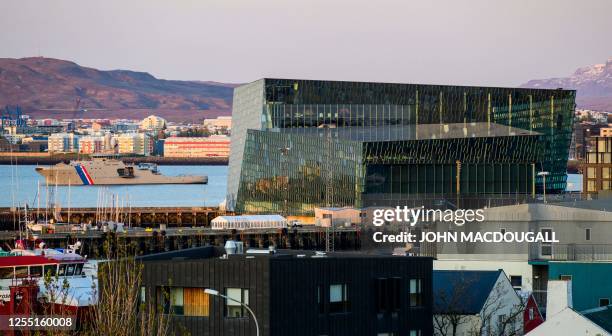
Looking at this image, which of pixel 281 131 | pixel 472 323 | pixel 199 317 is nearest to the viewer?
pixel 199 317

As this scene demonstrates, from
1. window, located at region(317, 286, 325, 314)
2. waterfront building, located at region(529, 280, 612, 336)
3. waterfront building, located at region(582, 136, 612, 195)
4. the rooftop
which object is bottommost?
waterfront building, located at region(529, 280, 612, 336)

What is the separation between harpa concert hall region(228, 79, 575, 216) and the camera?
122125 millimetres

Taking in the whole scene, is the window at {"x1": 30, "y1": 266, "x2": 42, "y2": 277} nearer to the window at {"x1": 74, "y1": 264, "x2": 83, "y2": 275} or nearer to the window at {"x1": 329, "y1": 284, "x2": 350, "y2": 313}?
the window at {"x1": 74, "y1": 264, "x2": 83, "y2": 275}

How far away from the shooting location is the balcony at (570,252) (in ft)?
181

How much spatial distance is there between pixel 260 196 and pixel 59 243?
18.9 metres

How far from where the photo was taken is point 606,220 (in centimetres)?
5681

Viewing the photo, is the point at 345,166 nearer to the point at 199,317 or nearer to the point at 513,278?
the point at 513,278

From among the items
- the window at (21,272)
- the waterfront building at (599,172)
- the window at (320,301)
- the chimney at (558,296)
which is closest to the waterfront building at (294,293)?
the window at (320,301)

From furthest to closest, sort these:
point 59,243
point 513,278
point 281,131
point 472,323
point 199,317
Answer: point 281,131, point 59,243, point 513,278, point 472,323, point 199,317

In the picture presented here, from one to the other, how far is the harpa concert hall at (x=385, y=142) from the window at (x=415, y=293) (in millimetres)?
72917

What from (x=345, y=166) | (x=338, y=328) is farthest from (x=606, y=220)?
(x=345, y=166)

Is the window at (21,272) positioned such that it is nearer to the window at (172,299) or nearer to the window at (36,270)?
the window at (36,270)

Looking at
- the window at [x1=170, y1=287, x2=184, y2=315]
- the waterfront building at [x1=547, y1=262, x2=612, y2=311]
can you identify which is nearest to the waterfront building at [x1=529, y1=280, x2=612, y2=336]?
the window at [x1=170, y1=287, x2=184, y2=315]

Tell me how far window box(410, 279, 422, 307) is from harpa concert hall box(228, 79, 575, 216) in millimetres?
72917
